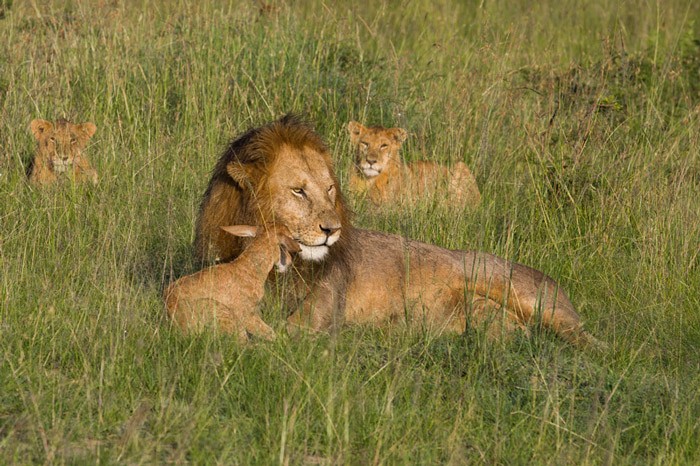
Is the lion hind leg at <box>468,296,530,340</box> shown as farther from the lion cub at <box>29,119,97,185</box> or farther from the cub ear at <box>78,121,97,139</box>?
the cub ear at <box>78,121,97,139</box>

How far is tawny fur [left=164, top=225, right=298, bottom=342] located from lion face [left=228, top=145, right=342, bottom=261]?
0.38ft

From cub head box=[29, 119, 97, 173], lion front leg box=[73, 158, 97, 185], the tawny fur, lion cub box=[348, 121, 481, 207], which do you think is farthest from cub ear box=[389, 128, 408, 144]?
the tawny fur

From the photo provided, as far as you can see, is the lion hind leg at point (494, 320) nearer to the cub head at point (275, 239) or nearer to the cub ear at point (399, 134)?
the cub head at point (275, 239)

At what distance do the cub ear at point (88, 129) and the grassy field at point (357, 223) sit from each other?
0.11 m

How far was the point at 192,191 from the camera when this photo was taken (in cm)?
705

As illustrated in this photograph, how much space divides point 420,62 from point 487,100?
1.12 meters

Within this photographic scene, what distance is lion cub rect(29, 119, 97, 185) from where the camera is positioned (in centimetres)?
707

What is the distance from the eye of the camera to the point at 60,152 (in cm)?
691

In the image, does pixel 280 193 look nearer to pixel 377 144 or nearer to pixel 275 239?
pixel 275 239

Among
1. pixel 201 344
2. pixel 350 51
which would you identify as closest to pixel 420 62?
pixel 350 51

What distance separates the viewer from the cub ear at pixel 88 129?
7.70 metres

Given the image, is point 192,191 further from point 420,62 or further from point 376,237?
point 420,62

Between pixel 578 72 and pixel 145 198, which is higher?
pixel 578 72

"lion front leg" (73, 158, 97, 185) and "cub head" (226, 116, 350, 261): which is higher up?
"cub head" (226, 116, 350, 261)
